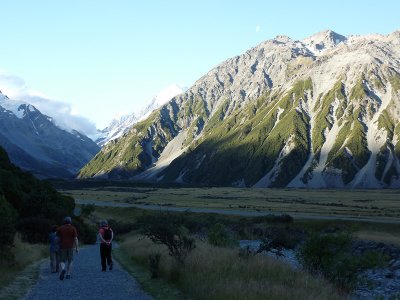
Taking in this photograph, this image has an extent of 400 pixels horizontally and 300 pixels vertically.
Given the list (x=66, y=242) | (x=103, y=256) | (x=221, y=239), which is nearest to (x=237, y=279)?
(x=66, y=242)

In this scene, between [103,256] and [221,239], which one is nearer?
[103,256]

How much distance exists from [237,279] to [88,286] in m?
6.57

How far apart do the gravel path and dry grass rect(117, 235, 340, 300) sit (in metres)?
1.85

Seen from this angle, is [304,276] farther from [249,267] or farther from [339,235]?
[339,235]

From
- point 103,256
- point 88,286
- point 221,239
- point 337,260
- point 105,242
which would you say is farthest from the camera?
point 221,239

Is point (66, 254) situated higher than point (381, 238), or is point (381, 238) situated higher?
point (66, 254)

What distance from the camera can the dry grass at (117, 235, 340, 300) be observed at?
16203mm

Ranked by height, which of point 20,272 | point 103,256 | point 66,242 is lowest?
point 20,272

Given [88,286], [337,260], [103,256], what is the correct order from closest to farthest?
[88,286], [337,260], [103,256]

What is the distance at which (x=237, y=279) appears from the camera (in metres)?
18.7

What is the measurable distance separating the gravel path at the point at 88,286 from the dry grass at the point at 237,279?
1.85 m

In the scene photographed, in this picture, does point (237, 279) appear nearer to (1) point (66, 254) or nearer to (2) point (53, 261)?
(1) point (66, 254)

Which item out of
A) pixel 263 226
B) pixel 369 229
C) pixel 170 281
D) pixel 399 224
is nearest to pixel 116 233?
pixel 263 226

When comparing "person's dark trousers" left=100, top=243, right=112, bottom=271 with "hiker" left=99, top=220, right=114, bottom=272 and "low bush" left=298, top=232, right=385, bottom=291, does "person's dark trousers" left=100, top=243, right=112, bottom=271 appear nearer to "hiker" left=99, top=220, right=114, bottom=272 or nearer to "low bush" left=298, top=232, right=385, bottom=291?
"hiker" left=99, top=220, right=114, bottom=272
